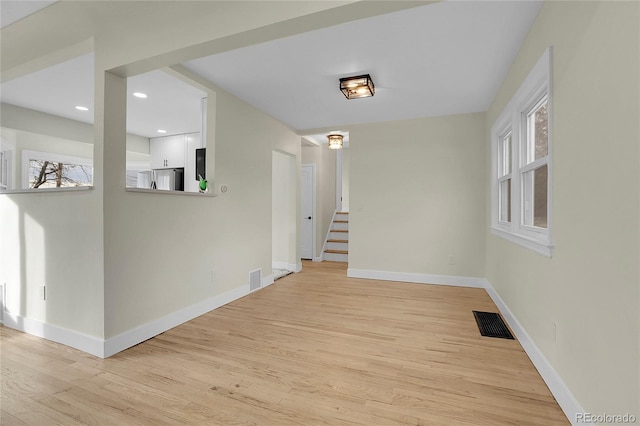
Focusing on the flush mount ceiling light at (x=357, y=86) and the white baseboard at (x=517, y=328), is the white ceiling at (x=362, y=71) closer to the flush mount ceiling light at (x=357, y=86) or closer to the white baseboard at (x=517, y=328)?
the flush mount ceiling light at (x=357, y=86)

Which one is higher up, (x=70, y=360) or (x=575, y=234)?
(x=575, y=234)

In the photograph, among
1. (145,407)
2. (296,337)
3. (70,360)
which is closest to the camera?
(145,407)

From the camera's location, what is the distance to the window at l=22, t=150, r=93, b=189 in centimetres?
439

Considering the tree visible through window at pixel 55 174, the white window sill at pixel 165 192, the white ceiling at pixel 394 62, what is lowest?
the white window sill at pixel 165 192

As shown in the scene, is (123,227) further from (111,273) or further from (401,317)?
(401,317)

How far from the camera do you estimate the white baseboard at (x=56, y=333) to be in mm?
2274

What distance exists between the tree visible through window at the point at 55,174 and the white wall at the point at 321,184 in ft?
13.4

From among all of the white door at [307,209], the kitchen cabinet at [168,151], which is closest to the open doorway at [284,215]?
the white door at [307,209]

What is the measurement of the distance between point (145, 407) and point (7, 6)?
2.89m

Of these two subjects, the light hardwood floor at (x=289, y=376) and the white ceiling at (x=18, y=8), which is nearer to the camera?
the light hardwood floor at (x=289, y=376)

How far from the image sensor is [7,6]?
6.91 feet

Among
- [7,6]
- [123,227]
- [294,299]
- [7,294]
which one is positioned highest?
[7,6]

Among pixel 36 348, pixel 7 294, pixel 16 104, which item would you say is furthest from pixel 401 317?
pixel 16 104

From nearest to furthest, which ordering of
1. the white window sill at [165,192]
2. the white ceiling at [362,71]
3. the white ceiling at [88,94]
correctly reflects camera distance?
the white ceiling at [362,71] → the white window sill at [165,192] → the white ceiling at [88,94]
